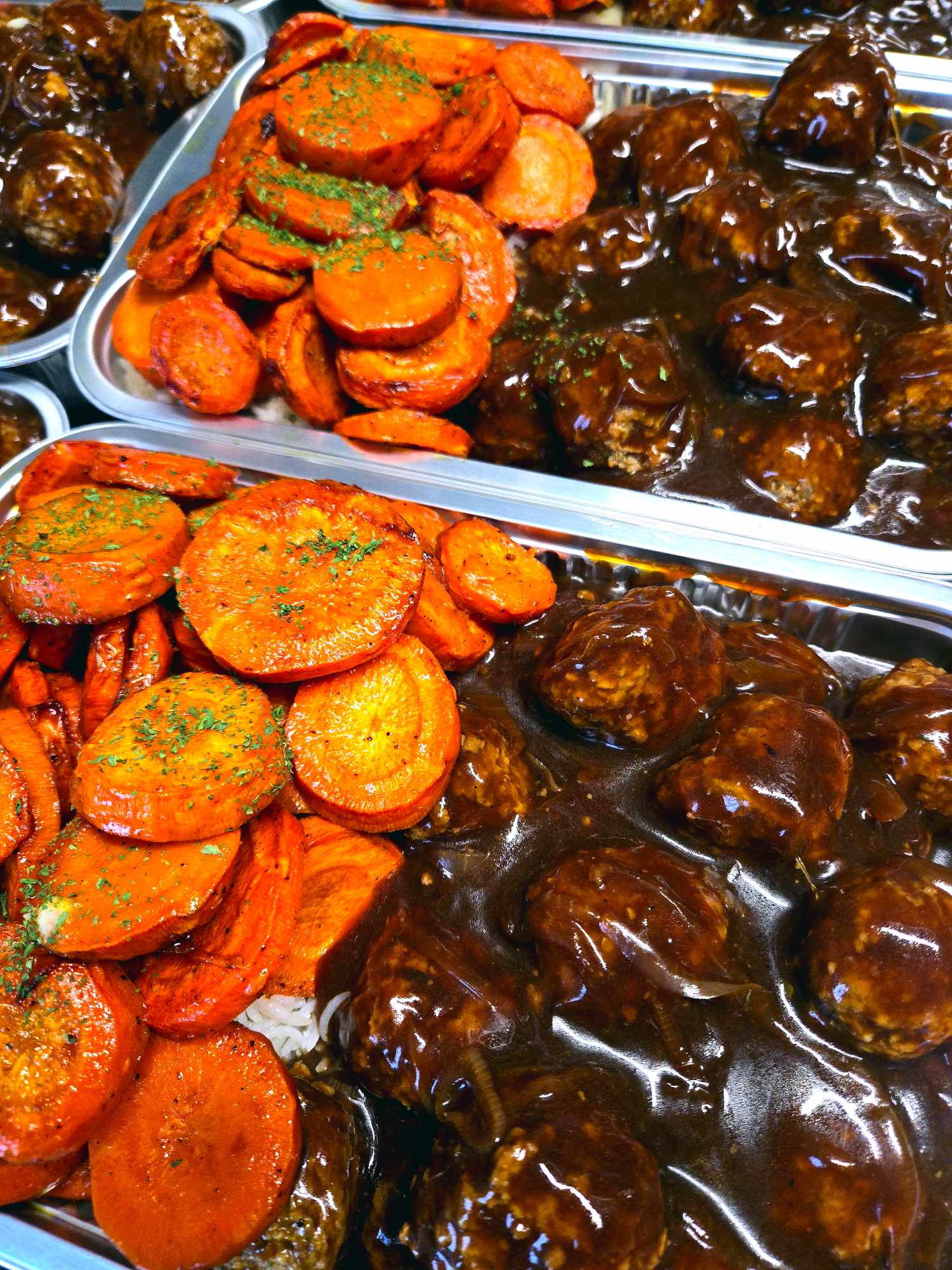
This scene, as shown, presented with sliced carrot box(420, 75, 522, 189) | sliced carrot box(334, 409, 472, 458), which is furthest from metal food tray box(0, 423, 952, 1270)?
sliced carrot box(420, 75, 522, 189)

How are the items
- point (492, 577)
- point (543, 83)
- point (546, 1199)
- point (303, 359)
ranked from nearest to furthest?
1. point (546, 1199)
2. point (492, 577)
3. point (303, 359)
4. point (543, 83)

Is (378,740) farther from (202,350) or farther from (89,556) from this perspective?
(202,350)

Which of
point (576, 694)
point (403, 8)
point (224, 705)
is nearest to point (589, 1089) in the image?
point (576, 694)

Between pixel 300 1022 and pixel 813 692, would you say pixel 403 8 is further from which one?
pixel 300 1022

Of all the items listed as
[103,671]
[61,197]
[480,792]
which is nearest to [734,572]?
[480,792]

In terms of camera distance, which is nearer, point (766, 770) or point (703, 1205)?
point (703, 1205)

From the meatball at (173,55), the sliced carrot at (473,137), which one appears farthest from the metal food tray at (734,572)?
the meatball at (173,55)
